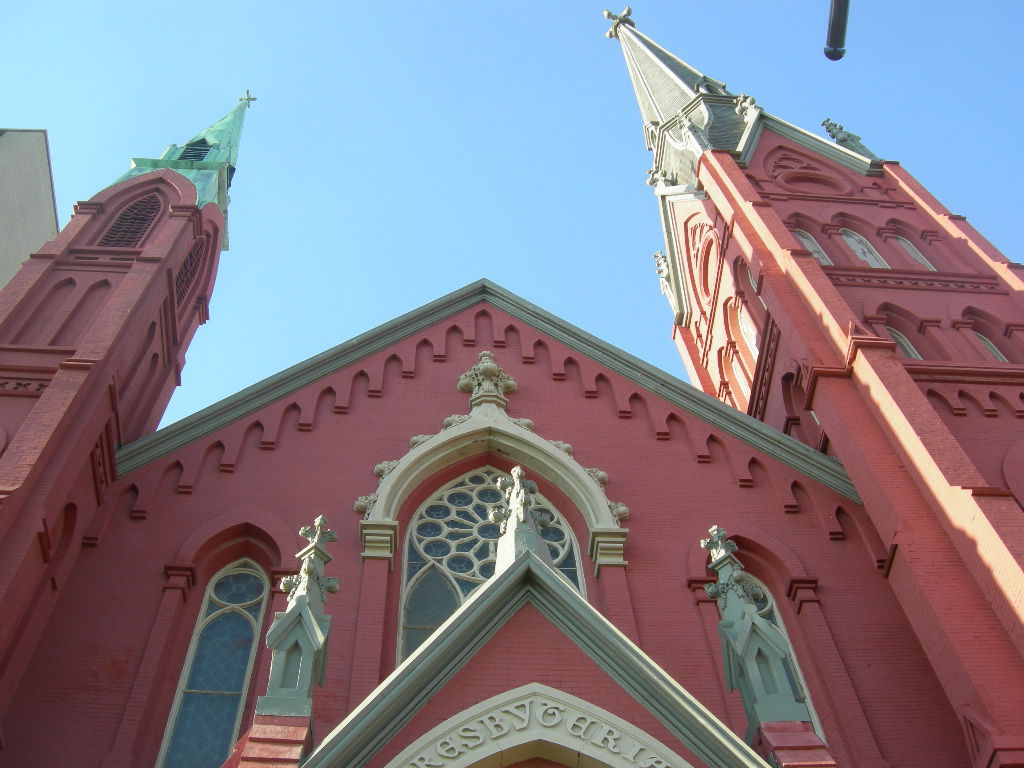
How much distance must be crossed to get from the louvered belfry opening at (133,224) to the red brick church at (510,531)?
0.09 meters

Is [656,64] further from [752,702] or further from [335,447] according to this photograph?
[752,702]

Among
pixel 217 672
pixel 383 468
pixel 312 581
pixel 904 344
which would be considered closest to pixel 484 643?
pixel 312 581

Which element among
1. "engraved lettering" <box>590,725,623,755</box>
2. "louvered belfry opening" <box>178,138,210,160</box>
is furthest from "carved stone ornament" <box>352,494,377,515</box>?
"louvered belfry opening" <box>178,138,210,160</box>

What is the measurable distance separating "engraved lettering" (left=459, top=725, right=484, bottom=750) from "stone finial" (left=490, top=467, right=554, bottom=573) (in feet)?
4.50

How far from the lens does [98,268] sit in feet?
49.1

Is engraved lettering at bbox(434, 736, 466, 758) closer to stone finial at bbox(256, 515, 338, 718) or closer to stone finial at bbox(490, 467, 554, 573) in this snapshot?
stone finial at bbox(256, 515, 338, 718)

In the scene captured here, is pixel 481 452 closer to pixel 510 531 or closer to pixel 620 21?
pixel 510 531

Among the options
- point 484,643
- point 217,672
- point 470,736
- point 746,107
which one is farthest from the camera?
point 746,107

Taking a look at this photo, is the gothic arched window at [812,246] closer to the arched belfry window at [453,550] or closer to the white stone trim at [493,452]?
the white stone trim at [493,452]

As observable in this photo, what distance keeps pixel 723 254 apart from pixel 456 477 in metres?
8.60

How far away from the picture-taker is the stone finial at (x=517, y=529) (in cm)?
843

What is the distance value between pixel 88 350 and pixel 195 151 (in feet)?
31.9

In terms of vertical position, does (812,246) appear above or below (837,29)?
above

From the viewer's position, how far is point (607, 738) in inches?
283
